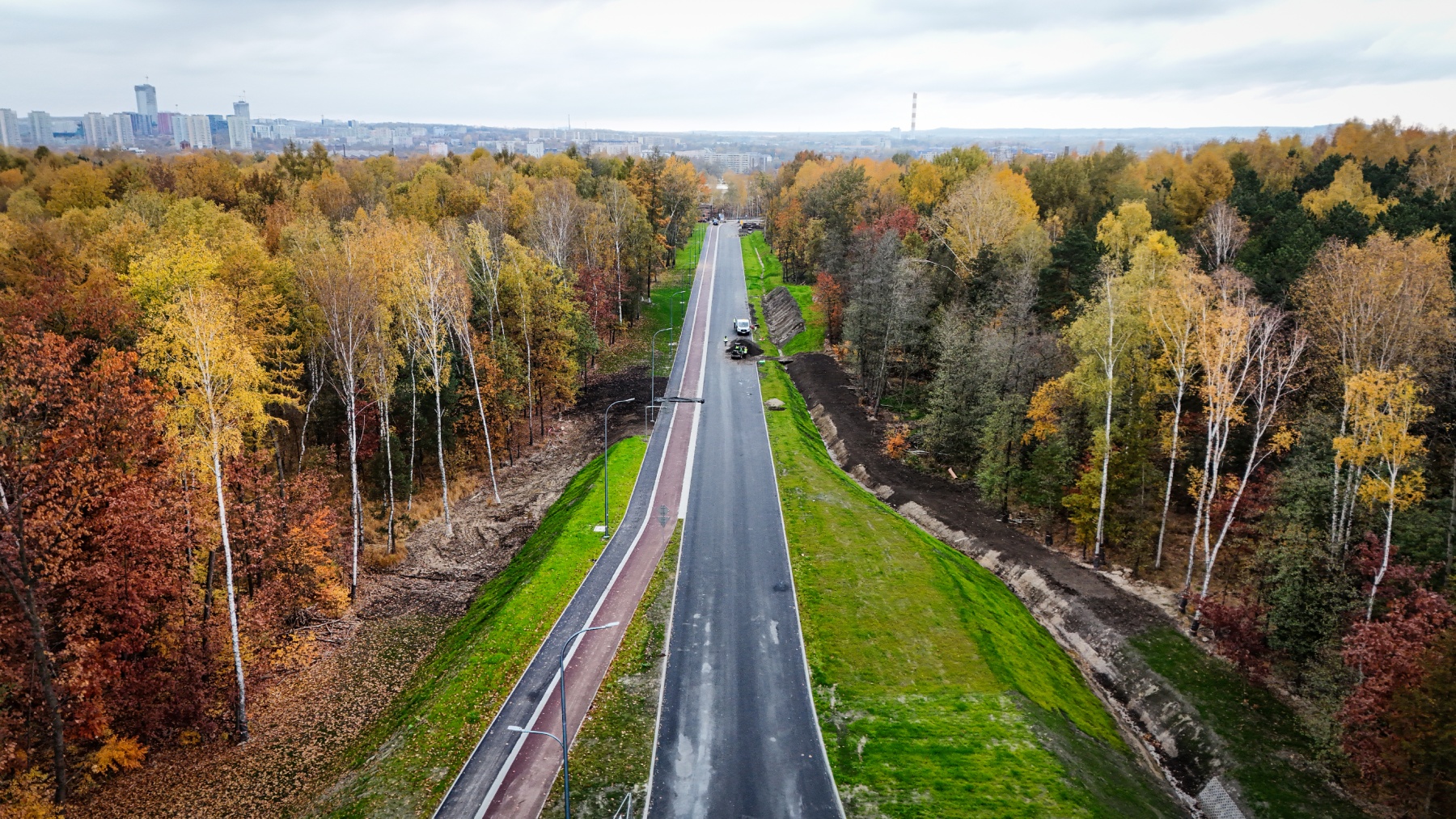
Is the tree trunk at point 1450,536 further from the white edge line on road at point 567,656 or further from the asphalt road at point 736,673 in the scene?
the white edge line on road at point 567,656

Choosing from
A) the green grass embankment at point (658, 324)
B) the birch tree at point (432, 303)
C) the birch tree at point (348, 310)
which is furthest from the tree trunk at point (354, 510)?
the green grass embankment at point (658, 324)

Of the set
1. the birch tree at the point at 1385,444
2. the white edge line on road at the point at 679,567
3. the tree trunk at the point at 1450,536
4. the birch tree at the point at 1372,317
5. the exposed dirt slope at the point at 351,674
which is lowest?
the exposed dirt slope at the point at 351,674

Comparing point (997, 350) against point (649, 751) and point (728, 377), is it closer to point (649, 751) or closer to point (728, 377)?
point (728, 377)

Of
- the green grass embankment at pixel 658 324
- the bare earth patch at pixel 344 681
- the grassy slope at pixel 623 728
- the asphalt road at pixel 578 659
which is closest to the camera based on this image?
the asphalt road at pixel 578 659

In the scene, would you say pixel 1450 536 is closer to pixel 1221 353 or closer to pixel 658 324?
pixel 1221 353

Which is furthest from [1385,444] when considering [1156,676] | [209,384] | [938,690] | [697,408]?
[209,384]


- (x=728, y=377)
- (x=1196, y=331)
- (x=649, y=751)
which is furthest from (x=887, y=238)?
(x=649, y=751)
